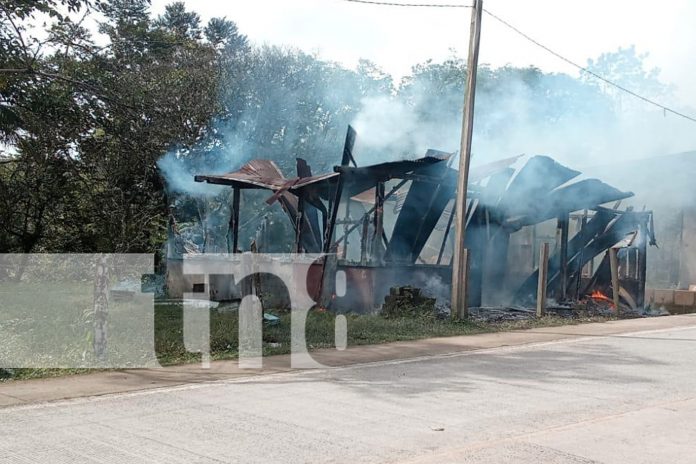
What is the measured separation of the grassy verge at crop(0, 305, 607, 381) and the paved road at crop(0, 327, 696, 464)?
1833 mm

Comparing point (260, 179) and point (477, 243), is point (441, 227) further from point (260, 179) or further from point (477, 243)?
point (260, 179)

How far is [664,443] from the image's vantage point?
619cm

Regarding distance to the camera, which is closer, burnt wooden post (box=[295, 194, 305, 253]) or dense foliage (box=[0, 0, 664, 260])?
dense foliage (box=[0, 0, 664, 260])

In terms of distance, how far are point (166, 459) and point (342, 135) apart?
25.1 metres

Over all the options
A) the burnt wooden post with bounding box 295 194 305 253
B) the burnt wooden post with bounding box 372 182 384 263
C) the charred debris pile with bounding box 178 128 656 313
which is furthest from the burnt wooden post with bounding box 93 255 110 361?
the burnt wooden post with bounding box 295 194 305 253

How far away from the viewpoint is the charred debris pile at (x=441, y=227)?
1711cm

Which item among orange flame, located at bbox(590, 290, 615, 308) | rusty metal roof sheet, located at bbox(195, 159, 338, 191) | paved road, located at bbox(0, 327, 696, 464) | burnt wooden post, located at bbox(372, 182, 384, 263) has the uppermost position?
rusty metal roof sheet, located at bbox(195, 159, 338, 191)

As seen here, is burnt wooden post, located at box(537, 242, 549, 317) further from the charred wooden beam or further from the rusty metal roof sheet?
the charred wooden beam

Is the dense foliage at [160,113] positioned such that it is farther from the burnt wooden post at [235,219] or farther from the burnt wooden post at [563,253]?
the burnt wooden post at [563,253]

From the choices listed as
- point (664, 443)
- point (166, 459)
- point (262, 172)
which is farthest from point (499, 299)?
point (166, 459)

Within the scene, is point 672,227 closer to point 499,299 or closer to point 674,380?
point 499,299

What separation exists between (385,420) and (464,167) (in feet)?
31.5

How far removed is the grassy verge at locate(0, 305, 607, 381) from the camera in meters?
10.6

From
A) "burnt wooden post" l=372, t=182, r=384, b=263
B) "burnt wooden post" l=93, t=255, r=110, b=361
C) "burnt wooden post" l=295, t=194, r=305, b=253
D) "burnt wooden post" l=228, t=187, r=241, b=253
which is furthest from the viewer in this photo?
"burnt wooden post" l=228, t=187, r=241, b=253
